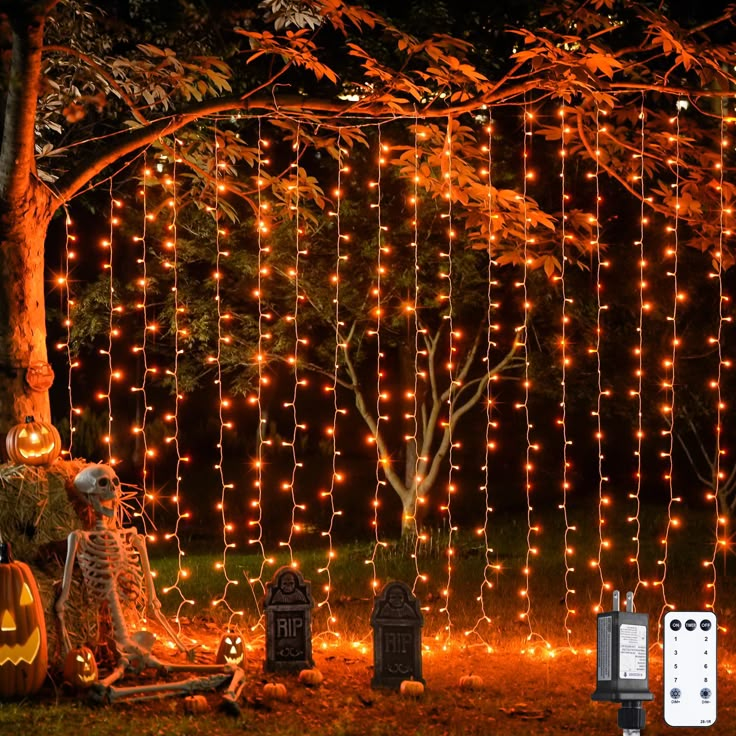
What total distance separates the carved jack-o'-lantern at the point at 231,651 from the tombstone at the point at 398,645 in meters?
0.64

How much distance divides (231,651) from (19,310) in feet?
7.32

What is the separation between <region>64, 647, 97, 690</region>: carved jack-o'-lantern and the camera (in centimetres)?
552

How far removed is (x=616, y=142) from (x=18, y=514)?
13.0 ft

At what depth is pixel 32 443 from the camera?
20.5ft

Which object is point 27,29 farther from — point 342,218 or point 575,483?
point 575,483

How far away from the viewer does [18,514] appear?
6.09 meters

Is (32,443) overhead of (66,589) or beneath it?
overhead

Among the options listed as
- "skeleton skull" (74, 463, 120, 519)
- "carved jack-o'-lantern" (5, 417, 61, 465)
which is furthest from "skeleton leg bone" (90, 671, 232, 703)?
"carved jack-o'-lantern" (5, 417, 61, 465)

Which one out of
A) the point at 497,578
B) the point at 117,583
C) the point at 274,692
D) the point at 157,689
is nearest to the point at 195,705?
the point at 157,689

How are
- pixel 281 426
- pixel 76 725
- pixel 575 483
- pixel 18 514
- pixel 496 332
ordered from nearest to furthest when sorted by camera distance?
pixel 76 725
pixel 18 514
pixel 496 332
pixel 575 483
pixel 281 426

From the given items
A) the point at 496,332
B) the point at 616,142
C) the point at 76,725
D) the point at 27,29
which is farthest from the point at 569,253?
the point at 76,725

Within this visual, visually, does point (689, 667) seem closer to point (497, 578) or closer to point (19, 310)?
point (19, 310)

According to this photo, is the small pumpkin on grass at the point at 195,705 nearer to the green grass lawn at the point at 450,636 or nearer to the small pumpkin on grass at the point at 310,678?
the green grass lawn at the point at 450,636

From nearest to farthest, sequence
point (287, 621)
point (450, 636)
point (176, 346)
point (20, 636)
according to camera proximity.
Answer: point (20, 636) → point (287, 621) → point (450, 636) → point (176, 346)
